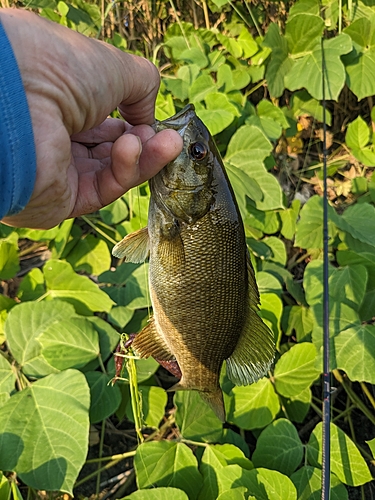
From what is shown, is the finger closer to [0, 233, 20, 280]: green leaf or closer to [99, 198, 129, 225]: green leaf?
[0, 233, 20, 280]: green leaf

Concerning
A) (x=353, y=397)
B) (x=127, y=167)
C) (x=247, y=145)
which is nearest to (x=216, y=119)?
(x=247, y=145)

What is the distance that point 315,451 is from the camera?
64.0 inches

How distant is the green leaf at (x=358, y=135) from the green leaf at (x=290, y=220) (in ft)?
2.22

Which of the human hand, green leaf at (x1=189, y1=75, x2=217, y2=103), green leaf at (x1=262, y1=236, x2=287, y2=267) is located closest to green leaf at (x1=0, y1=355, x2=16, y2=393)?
the human hand

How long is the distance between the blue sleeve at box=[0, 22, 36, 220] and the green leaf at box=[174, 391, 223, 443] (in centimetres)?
118

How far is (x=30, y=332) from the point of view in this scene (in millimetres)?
1745

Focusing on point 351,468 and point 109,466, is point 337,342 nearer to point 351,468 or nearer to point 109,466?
point 351,468

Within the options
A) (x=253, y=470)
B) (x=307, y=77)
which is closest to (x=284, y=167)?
(x=307, y=77)

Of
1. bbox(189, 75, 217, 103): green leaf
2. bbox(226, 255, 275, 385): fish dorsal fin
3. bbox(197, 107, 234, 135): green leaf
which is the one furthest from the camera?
bbox(189, 75, 217, 103): green leaf

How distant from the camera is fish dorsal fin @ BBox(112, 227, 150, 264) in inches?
50.0

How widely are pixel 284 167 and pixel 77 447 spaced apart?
2390mm

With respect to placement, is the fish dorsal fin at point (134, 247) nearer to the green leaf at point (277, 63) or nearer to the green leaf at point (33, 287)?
the green leaf at point (33, 287)

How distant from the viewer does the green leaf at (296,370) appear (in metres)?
1.81

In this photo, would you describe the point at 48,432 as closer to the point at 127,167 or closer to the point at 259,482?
the point at 259,482
